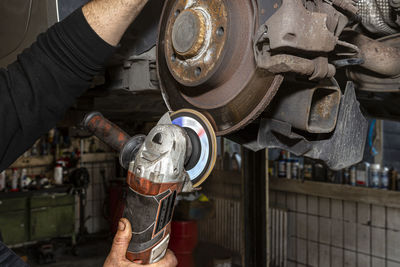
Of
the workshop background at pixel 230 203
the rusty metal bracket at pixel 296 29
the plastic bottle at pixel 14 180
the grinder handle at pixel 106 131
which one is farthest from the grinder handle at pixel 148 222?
the plastic bottle at pixel 14 180

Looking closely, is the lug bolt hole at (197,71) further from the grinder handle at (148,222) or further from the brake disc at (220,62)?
the grinder handle at (148,222)

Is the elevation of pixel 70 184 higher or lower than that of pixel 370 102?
lower

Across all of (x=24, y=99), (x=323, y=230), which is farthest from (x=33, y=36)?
(x=323, y=230)

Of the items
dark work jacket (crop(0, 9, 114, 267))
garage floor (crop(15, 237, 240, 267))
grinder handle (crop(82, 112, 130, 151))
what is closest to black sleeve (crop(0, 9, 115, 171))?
dark work jacket (crop(0, 9, 114, 267))

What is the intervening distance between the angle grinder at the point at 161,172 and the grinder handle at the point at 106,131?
6cm

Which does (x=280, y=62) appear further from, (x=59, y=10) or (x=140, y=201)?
(x=59, y=10)

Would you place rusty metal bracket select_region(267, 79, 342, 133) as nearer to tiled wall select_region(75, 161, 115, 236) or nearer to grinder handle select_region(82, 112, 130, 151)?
grinder handle select_region(82, 112, 130, 151)

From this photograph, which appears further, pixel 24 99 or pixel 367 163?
pixel 367 163

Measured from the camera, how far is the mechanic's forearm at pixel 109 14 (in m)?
0.87

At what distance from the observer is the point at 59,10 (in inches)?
45.1

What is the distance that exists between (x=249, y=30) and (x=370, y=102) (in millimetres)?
1071

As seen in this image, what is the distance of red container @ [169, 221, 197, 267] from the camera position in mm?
4301

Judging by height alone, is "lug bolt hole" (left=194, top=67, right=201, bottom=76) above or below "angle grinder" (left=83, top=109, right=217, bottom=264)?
above

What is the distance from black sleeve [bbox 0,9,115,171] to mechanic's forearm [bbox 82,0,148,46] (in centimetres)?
2
